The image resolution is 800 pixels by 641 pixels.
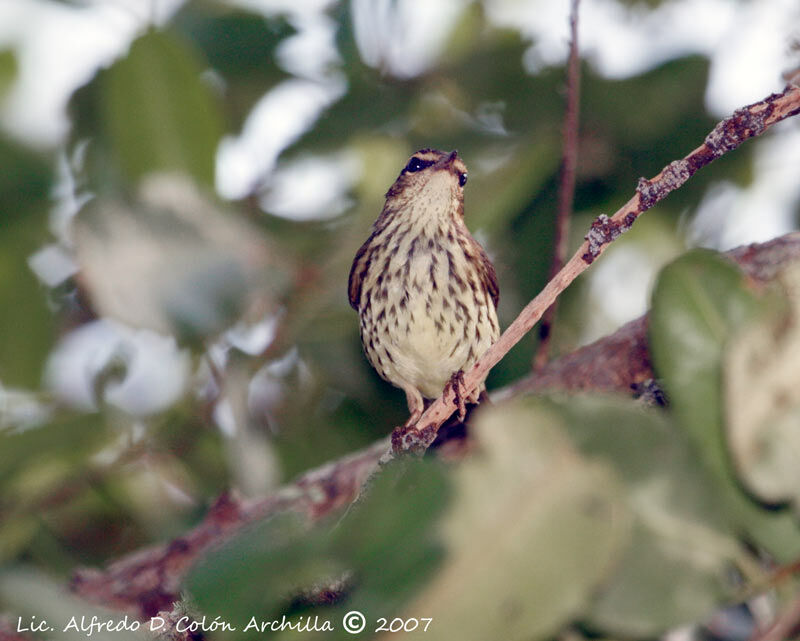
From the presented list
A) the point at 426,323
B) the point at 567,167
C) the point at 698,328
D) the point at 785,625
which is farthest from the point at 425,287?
the point at 785,625

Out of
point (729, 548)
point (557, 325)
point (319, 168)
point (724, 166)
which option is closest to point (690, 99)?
point (724, 166)

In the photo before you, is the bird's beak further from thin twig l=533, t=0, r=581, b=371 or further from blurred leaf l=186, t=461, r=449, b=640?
blurred leaf l=186, t=461, r=449, b=640

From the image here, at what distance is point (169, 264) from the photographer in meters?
3.45

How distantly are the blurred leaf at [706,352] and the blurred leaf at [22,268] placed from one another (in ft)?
9.00

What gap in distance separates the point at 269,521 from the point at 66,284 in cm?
323

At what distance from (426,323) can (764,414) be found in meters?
2.54

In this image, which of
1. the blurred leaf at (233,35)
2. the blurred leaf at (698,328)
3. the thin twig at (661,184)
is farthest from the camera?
the blurred leaf at (233,35)

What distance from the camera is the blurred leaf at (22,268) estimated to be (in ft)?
12.4

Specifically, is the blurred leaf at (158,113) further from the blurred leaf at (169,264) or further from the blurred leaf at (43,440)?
the blurred leaf at (43,440)

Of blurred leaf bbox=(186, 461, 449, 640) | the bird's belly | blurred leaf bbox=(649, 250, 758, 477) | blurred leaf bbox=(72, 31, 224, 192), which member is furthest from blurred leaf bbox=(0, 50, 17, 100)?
blurred leaf bbox=(649, 250, 758, 477)

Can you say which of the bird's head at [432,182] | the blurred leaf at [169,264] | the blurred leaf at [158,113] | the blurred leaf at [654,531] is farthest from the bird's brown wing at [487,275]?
the blurred leaf at [654,531]

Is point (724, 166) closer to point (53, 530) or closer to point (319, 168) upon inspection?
point (319, 168)

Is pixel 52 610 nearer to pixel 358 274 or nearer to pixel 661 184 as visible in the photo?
pixel 661 184

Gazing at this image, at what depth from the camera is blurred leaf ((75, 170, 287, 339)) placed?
3.39 meters
